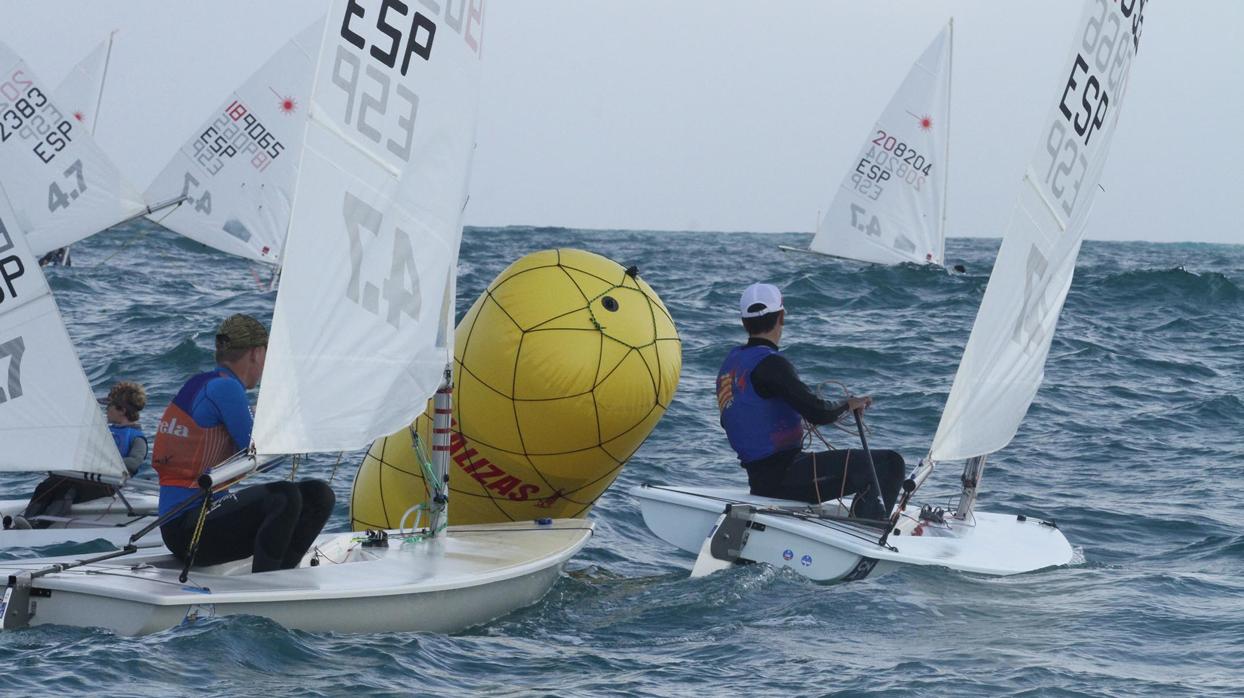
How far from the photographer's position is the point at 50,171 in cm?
1488

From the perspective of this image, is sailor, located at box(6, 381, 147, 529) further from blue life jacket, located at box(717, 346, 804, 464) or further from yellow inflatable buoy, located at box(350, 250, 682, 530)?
blue life jacket, located at box(717, 346, 804, 464)

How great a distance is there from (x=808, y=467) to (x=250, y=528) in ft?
8.25

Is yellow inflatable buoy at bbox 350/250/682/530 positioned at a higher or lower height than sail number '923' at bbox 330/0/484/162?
lower

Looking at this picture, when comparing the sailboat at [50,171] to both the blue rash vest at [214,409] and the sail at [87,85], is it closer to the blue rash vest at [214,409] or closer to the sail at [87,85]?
the sail at [87,85]

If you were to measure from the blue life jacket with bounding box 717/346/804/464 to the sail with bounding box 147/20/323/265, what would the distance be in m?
13.1

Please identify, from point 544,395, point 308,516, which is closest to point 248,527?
point 308,516

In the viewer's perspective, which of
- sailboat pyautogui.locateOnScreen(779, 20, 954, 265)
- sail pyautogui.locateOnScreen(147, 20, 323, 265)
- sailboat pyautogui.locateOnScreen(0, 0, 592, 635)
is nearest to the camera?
sailboat pyautogui.locateOnScreen(0, 0, 592, 635)

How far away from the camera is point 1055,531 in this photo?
22.1 ft

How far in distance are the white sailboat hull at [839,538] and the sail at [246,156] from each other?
511 inches

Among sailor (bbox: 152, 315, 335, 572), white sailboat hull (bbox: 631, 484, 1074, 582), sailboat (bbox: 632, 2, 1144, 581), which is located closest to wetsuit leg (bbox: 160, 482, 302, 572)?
sailor (bbox: 152, 315, 335, 572)

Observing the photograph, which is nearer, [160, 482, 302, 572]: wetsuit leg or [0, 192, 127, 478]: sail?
[160, 482, 302, 572]: wetsuit leg

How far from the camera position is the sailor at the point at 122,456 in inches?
271

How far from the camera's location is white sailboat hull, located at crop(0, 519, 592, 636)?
14.3 feet

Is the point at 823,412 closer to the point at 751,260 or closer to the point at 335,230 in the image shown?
the point at 335,230
